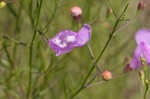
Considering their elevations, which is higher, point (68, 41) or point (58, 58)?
point (68, 41)

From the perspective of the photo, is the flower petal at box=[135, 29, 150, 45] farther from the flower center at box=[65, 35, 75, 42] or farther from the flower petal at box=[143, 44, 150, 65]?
the flower center at box=[65, 35, 75, 42]

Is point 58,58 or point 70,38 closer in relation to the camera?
point 70,38

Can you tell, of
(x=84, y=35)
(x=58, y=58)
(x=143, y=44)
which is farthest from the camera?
(x=58, y=58)

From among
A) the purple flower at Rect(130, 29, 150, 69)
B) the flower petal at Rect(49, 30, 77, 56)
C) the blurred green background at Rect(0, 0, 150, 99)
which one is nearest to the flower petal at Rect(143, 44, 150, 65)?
the purple flower at Rect(130, 29, 150, 69)

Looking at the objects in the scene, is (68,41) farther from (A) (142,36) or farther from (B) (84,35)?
(A) (142,36)

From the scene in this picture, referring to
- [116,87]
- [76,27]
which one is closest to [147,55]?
[76,27]

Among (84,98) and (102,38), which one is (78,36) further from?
(102,38)

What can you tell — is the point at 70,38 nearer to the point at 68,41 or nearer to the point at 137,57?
the point at 68,41

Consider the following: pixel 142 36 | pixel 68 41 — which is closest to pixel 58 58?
pixel 68 41

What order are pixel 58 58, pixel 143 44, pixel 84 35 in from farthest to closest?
pixel 58 58
pixel 143 44
pixel 84 35
